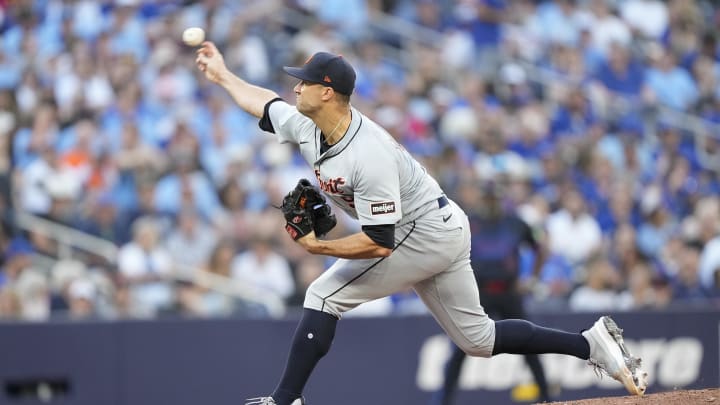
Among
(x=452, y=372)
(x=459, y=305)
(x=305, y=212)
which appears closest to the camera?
(x=305, y=212)

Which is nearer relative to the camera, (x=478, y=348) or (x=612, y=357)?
(x=478, y=348)

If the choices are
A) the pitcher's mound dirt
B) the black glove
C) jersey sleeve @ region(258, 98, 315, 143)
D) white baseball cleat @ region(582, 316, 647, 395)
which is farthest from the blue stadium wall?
the black glove

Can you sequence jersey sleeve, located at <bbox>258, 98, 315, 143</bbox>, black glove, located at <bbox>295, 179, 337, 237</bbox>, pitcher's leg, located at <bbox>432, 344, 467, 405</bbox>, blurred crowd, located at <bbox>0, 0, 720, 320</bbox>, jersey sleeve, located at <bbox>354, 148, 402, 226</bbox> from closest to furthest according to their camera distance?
jersey sleeve, located at <bbox>354, 148, 402, 226</bbox>, black glove, located at <bbox>295, 179, 337, 237</bbox>, jersey sleeve, located at <bbox>258, 98, 315, 143</bbox>, pitcher's leg, located at <bbox>432, 344, 467, 405</bbox>, blurred crowd, located at <bbox>0, 0, 720, 320</bbox>

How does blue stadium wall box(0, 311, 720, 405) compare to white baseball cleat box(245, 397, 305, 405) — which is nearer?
white baseball cleat box(245, 397, 305, 405)

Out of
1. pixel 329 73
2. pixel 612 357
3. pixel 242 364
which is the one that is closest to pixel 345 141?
pixel 329 73

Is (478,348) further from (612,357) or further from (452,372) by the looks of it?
(452,372)

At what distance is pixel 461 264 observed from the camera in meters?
6.01

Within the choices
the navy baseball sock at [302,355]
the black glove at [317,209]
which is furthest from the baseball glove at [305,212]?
the navy baseball sock at [302,355]

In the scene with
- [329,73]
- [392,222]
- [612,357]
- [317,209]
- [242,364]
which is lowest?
[242,364]

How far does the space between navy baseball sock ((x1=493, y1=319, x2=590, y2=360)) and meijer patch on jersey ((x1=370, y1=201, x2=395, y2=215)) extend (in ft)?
3.52

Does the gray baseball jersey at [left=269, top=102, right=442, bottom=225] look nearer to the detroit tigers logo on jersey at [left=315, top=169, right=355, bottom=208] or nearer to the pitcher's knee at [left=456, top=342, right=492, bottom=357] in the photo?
the detroit tigers logo on jersey at [left=315, top=169, right=355, bottom=208]

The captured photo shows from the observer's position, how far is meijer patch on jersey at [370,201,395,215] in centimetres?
557

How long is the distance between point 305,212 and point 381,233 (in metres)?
0.40

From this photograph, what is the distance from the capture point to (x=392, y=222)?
5.59 metres
